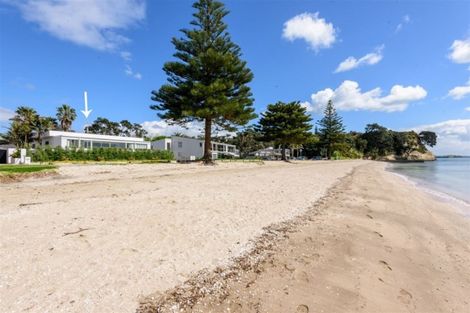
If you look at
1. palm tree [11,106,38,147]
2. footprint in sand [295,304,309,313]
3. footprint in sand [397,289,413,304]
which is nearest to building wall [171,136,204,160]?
palm tree [11,106,38,147]

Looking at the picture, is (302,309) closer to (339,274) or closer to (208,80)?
(339,274)

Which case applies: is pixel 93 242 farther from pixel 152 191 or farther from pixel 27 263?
pixel 152 191

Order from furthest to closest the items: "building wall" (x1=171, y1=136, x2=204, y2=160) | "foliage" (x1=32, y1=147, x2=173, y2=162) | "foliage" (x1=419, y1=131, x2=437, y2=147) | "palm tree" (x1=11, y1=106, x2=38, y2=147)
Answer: "foliage" (x1=419, y1=131, x2=437, y2=147) → "building wall" (x1=171, y1=136, x2=204, y2=160) → "palm tree" (x1=11, y1=106, x2=38, y2=147) → "foliage" (x1=32, y1=147, x2=173, y2=162)

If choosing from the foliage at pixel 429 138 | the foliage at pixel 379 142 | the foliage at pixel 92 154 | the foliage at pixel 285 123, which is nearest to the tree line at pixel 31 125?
the foliage at pixel 92 154

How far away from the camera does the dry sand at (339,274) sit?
10.4 ft

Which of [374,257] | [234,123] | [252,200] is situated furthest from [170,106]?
[374,257]

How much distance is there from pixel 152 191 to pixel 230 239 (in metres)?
4.95

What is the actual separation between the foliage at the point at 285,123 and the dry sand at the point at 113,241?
113 ft

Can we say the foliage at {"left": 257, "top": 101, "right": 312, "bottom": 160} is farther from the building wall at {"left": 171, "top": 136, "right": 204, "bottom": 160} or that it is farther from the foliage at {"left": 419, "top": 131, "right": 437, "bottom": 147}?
the foliage at {"left": 419, "top": 131, "right": 437, "bottom": 147}

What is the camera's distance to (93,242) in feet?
14.5

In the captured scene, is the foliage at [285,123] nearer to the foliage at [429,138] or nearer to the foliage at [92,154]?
the foliage at [92,154]

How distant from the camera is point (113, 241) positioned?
4527 millimetres

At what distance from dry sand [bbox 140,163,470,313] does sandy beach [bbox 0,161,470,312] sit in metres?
0.02

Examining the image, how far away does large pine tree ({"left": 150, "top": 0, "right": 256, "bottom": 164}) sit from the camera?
73.1 ft
